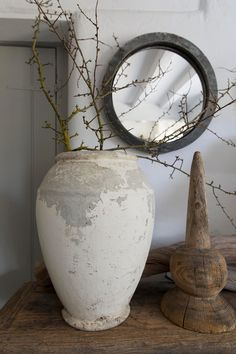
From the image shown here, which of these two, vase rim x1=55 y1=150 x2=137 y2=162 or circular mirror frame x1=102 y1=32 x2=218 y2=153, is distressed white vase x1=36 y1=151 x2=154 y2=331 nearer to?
vase rim x1=55 y1=150 x2=137 y2=162

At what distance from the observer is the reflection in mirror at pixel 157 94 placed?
821 mm

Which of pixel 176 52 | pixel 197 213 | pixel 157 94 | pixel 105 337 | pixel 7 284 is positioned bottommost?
pixel 7 284

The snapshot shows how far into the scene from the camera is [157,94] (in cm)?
83

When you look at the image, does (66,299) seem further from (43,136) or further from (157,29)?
(157,29)

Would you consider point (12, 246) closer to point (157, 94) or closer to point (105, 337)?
point (105, 337)

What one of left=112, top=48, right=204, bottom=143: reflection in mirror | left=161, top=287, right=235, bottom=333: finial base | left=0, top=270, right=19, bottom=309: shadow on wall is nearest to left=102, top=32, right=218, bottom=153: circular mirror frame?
left=112, top=48, right=204, bottom=143: reflection in mirror

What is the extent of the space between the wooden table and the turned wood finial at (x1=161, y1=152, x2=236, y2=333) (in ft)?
0.06

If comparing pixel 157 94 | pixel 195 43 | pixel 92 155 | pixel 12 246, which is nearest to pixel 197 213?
pixel 92 155

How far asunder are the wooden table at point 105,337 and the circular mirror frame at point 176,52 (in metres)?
0.45

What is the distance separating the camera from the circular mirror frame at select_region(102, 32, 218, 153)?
794 millimetres

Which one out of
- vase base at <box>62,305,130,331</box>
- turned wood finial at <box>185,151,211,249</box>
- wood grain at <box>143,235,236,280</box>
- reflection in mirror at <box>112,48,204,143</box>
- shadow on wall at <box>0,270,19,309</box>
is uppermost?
reflection in mirror at <box>112,48,204,143</box>

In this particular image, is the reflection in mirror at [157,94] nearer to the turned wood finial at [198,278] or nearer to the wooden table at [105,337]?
the turned wood finial at [198,278]

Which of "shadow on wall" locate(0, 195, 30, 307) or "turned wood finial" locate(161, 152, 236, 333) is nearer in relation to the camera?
"turned wood finial" locate(161, 152, 236, 333)

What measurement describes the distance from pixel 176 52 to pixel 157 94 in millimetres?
135
